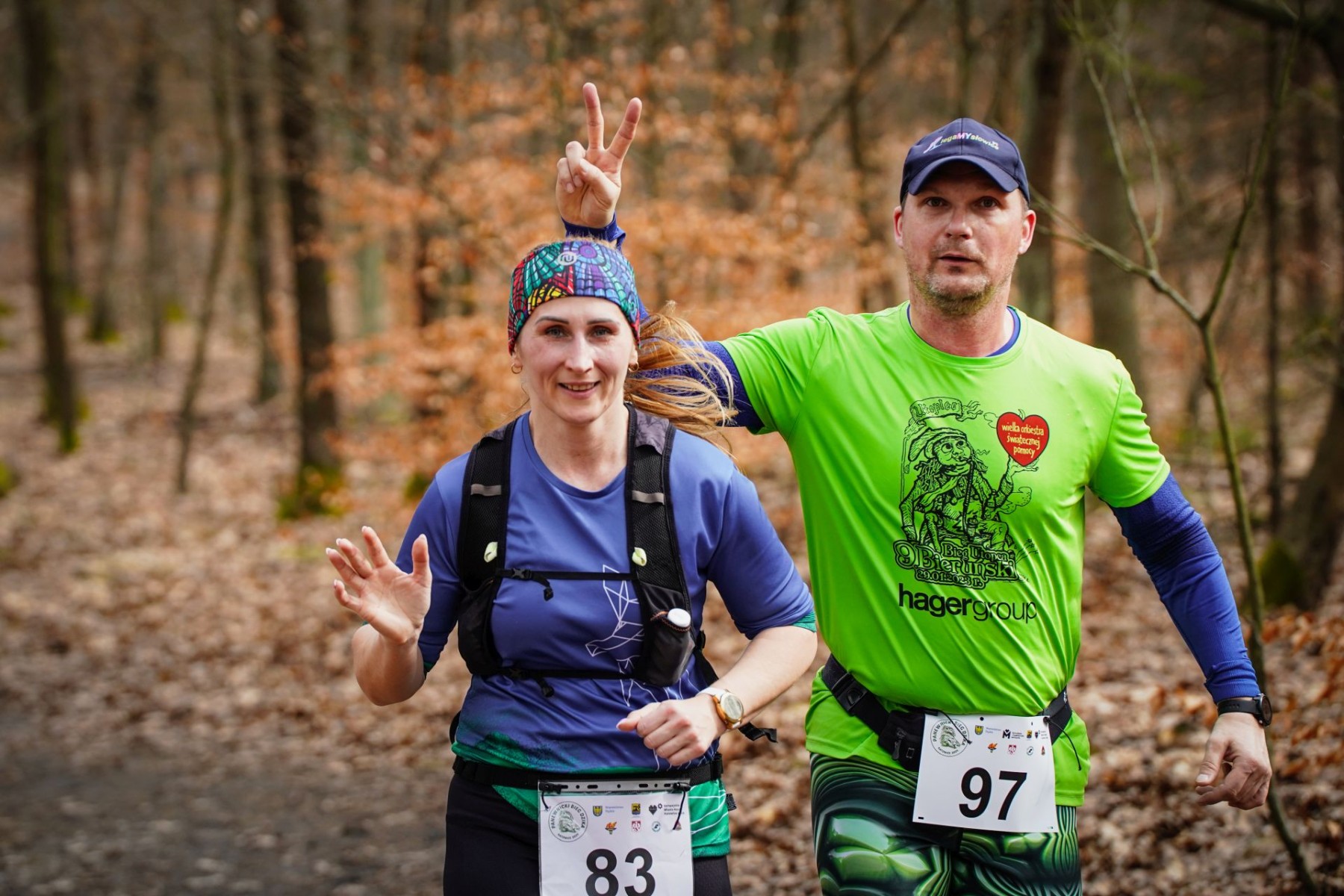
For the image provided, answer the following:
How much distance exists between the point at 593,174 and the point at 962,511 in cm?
121

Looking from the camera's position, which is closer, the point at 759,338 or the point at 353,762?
the point at 759,338

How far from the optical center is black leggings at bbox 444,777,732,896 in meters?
2.47

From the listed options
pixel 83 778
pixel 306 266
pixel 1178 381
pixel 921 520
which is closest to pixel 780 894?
pixel 921 520

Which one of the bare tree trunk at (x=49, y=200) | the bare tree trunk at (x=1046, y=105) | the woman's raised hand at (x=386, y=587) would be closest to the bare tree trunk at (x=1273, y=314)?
the bare tree trunk at (x=1046, y=105)

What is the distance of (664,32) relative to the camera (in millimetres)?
10781

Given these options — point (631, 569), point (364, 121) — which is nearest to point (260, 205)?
point (364, 121)

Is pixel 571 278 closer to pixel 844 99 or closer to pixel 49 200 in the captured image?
pixel 844 99

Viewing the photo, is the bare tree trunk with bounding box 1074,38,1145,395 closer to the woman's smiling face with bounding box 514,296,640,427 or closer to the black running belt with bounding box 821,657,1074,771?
the black running belt with bounding box 821,657,1074,771

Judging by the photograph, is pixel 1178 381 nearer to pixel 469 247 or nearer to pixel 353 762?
pixel 469 247

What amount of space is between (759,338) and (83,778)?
6.53 metres

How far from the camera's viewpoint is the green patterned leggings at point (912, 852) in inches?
102

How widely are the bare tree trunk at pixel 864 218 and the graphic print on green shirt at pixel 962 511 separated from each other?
7876mm

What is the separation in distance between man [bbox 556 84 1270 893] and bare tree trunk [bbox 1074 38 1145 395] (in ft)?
23.0

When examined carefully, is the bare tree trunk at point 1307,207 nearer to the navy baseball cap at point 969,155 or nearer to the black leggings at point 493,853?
the navy baseball cap at point 969,155
